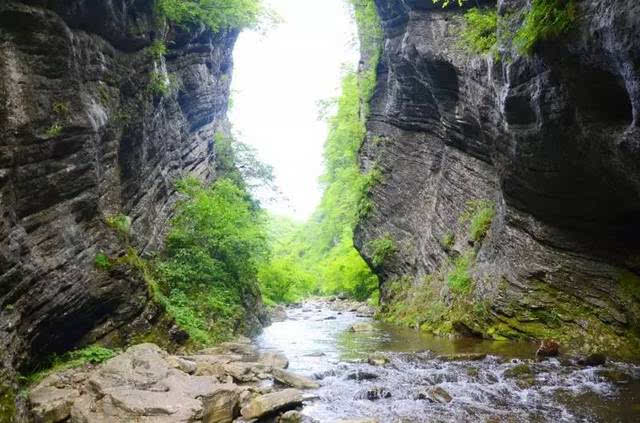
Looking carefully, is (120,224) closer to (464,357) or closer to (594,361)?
(464,357)

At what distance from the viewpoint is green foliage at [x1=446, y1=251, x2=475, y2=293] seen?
18.4 m

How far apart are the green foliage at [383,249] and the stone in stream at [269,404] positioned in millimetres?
19805

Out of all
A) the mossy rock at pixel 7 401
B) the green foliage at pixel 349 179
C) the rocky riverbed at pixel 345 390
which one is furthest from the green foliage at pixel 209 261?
the mossy rock at pixel 7 401

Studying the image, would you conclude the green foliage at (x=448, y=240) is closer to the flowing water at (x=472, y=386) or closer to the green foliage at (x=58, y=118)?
the flowing water at (x=472, y=386)

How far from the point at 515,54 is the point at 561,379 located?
26.4ft

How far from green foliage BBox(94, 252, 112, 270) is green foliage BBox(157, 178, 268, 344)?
12.0ft

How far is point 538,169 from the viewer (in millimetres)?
13844

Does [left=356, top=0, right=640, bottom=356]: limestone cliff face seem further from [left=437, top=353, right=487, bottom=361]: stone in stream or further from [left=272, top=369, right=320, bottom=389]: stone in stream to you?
[left=272, top=369, right=320, bottom=389]: stone in stream

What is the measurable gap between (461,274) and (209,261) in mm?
9969

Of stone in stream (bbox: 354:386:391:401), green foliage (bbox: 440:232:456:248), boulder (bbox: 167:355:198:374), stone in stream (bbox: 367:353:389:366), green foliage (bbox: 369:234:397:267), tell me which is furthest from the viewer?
green foliage (bbox: 369:234:397:267)

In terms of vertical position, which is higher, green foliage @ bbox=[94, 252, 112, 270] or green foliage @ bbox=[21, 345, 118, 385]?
green foliage @ bbox=[94, 252, 112, 270]

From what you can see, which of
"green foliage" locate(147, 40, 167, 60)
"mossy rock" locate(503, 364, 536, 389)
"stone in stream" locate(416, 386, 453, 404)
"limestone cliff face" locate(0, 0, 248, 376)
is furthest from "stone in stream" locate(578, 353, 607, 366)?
"green foliage" locate(147, 40, 167, 60)

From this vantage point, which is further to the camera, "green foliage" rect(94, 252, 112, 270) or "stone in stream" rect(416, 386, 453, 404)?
"green foliage" rect(94, 252, 112, 270)

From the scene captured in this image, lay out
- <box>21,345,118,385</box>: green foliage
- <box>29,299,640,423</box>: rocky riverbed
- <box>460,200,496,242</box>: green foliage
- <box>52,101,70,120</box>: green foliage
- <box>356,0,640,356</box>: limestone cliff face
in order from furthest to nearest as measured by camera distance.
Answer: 1. <box>460,200,496,242</box>: green foliage
2. <box>52,101,70,120</box>: green foliage
3. <box>356,0,640,356</box>: limestone cliff face
4. <box>21,345,118,385</box>: green foliage
5. <box>29,299,640,423</box>: rocky riverbed
